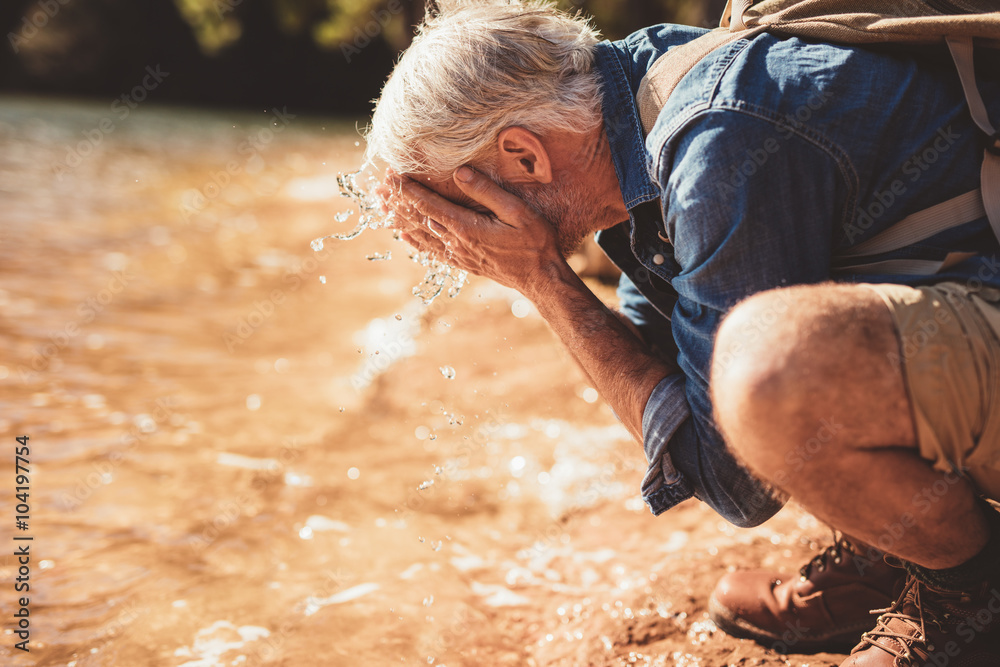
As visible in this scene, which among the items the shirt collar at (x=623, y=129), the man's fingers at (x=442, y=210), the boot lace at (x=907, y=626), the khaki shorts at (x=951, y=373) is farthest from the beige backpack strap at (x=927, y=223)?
the man's fingers at (x=442, y=210)

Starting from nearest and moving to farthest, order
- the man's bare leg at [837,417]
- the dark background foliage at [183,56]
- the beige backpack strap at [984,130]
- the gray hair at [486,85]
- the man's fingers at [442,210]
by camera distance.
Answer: the man's bare leg at [837,417], the beige backpack strap at [984,130], the gray hair at [486,85], the man's fingers at [442,210], the dark background foliage at [183,56]

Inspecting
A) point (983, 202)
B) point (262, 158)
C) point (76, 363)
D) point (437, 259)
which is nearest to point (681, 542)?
point (437, 259)

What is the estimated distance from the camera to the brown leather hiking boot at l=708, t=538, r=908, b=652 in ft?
5.97

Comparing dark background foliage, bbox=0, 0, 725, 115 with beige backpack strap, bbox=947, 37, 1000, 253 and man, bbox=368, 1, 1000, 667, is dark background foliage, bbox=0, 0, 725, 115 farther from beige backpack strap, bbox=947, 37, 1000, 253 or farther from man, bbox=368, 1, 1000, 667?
beige backpack strap, bbox=947, 37, 1000, 253

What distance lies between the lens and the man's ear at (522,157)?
1.94 metres

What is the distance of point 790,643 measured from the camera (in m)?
1.84

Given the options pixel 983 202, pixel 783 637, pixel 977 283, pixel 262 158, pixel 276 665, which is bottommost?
pixel 262 158

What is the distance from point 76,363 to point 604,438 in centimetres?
272

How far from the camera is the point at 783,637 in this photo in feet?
6.05

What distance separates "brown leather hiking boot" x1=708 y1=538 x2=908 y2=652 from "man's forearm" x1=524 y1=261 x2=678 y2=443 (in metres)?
0.49

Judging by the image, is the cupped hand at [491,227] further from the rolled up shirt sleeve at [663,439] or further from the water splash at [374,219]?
the rolled up shirt sleeve at [663,439]

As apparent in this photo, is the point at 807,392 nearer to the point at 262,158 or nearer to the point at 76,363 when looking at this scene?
the point at 76,363

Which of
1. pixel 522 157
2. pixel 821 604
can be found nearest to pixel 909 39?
pixel 522 157

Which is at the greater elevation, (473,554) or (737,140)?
(737,140)
